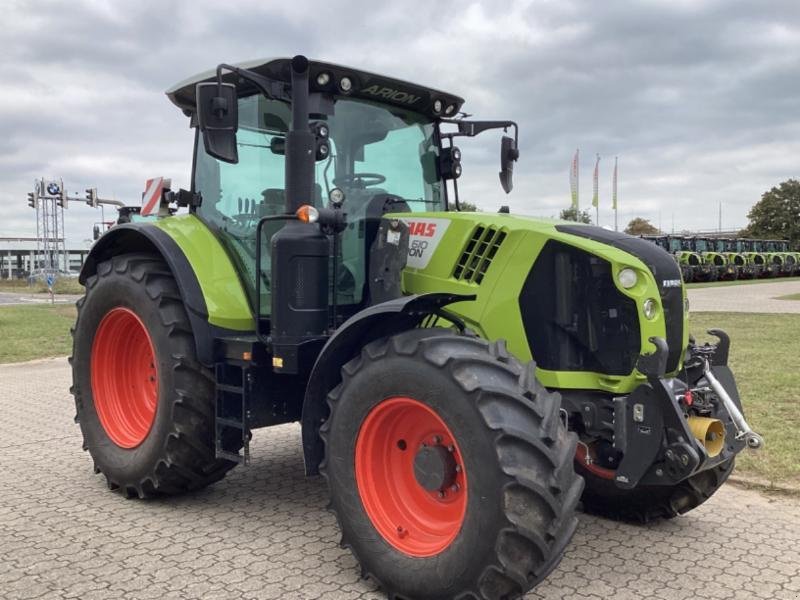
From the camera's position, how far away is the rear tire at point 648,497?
4.15 meters

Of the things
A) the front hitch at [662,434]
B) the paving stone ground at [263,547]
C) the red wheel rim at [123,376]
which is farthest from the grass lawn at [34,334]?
the front hitch at [662,434]

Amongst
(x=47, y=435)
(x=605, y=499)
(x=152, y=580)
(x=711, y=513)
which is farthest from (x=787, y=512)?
(x=47, y=435)

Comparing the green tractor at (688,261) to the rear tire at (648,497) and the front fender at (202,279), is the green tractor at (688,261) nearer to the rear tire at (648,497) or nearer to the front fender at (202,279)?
the rear tire at (648,497)

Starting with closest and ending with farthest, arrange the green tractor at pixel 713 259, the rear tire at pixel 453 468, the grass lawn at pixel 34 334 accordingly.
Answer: the rear tire at pixel 453 468
the grass lawn at pixel 34 334
the green tractor at pixel 713 259

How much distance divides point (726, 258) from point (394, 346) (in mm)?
40378

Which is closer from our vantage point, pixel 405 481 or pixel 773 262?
pixel 405 481

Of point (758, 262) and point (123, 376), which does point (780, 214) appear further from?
point (123, 376)

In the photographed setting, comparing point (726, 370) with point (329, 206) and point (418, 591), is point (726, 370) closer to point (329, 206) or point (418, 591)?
point (418, 591)

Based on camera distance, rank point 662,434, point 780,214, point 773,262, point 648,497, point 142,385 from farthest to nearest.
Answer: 1. point 780,214
2. point 773,262
3. point 142,385
4. point 648,497
5. point 662,434

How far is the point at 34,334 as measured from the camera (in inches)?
619

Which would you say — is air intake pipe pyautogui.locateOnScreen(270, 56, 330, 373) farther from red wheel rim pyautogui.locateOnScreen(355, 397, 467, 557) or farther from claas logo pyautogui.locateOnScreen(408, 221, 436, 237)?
red wheel rim pyautogui.locateOnScreen(355, 397, 467, 557)

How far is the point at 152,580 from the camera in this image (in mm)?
3576

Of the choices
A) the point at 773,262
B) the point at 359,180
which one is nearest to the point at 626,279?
the point at 359,180

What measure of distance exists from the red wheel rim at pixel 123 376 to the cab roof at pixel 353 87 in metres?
1.64
